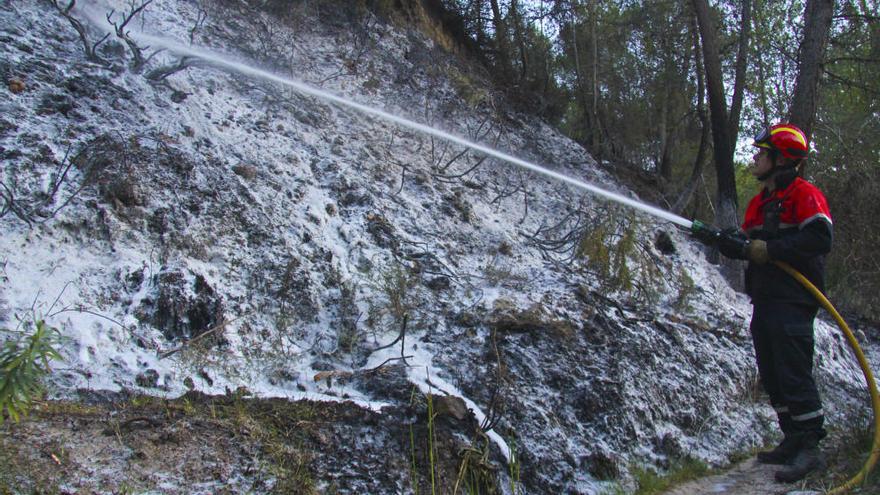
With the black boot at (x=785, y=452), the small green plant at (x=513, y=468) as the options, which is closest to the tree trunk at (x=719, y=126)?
the black boot at (x=785, y=452)

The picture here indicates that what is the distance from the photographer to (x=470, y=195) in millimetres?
6488

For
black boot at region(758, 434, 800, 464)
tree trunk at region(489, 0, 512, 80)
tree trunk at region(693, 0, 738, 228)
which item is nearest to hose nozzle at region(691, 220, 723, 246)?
black boot at region(758, 434, 800, 464)

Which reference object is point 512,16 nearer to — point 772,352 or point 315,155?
point 315,155

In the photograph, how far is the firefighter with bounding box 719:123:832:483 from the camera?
11.5 feet

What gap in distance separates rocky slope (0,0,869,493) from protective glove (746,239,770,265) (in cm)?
122

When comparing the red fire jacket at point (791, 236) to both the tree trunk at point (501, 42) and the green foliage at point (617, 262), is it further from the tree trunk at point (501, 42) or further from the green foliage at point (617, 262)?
the tree trunk at point (501, 42)

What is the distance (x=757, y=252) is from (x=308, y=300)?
9.43ft

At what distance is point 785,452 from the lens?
12.2 feet

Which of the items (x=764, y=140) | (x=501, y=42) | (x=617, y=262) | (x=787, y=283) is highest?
(x=501, y=42)

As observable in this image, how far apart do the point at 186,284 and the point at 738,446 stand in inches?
157

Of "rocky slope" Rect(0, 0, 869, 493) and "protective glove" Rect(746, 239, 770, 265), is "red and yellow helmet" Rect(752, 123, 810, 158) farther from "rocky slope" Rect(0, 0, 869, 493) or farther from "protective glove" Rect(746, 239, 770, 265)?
"rocky slope" Rect(0, 0, 869, 493)

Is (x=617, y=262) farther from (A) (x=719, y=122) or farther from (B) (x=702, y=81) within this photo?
(B) (x=702, y=81)

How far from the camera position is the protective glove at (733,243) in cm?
Result: 372

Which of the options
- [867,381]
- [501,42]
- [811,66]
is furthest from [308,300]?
[501,42]
